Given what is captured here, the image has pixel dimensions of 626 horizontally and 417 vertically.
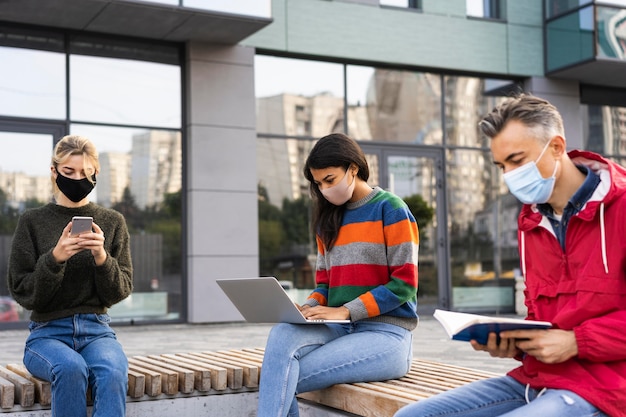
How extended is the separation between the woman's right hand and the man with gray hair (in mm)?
2093

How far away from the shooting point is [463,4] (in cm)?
1534

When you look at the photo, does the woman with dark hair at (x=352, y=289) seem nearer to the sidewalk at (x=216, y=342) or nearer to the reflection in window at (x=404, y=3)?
the sidewalk at (x=216, y=342)

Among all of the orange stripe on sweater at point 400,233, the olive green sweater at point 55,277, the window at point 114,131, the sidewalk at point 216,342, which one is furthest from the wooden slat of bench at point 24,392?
the window at point 114,131

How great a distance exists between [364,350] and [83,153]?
6.01 ft

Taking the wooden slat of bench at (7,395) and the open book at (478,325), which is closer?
the open book at (478,325)

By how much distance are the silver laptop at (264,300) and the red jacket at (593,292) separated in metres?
1.43

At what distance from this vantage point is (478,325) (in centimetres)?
278

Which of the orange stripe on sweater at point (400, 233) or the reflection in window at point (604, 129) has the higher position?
the reflection in window at point (604, 129)

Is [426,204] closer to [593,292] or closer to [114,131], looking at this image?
[114,131]

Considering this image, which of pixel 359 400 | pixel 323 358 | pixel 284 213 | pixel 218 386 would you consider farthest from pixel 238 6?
pixel 359 400

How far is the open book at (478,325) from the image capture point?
273 centimetres

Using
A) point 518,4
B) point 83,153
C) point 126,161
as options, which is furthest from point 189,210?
point 83,153

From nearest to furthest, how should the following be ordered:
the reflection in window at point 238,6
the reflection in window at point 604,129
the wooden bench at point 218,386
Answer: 1. the wooden bench at point 218,386
2. the reflection in window at point 238,6
3. the reflection in window at point 604,129

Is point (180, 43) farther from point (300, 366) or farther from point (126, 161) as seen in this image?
point (300, 366)
